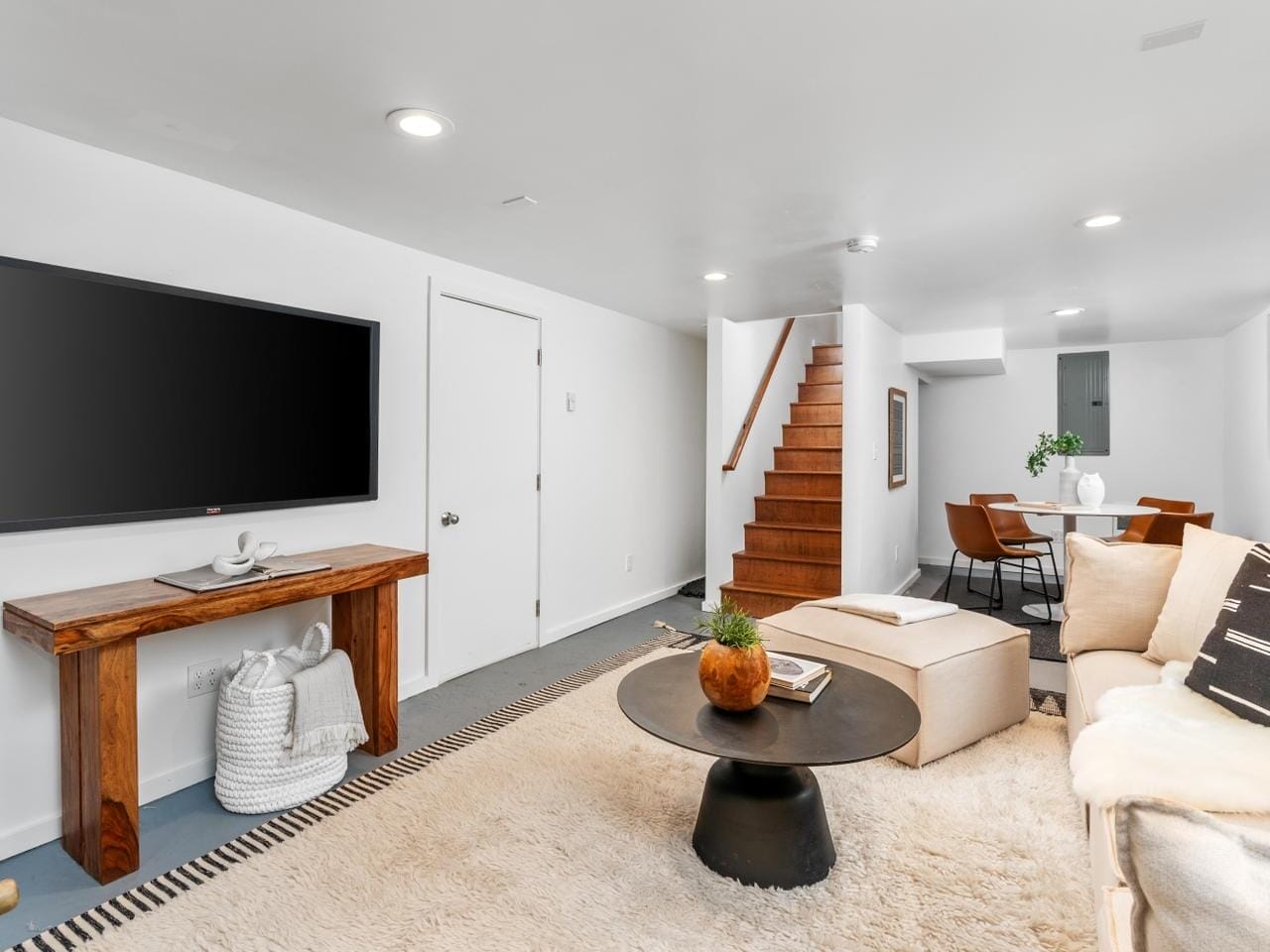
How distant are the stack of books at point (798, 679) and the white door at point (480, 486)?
1.88 meters

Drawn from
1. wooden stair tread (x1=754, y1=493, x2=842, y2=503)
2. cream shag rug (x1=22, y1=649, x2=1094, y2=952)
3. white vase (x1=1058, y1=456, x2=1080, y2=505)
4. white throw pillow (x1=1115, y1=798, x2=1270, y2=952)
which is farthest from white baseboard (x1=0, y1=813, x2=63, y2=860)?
white vase (x1=1058, y1=456, x2=1080, y2=505)

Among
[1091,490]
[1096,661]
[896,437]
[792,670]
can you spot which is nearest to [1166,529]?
[1091,490]

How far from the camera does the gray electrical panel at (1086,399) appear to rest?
622 centimetres

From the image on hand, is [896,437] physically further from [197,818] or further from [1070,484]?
[197,818]

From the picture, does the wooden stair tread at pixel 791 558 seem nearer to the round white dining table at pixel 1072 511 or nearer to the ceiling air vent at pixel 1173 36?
the round white dining table at pixel 1072 511

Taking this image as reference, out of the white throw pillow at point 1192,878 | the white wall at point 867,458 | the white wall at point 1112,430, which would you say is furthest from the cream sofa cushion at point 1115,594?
the white wall at point 1112,430

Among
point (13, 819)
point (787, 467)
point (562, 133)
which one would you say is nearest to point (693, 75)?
point (562, 133)

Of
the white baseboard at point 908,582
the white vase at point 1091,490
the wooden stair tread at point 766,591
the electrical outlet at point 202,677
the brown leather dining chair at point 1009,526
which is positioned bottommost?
the white baseboard at point 908,582

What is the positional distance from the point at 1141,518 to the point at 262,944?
203 inches

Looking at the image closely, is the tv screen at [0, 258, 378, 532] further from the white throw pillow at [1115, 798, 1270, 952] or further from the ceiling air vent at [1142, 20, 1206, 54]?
the ceiling air vent at [1142, 20, 1206, 54]

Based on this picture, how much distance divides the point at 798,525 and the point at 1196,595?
10.3ft

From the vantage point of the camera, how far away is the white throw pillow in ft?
1.71

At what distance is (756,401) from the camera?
5422mm

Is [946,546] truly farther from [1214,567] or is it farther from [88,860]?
[88,860]
